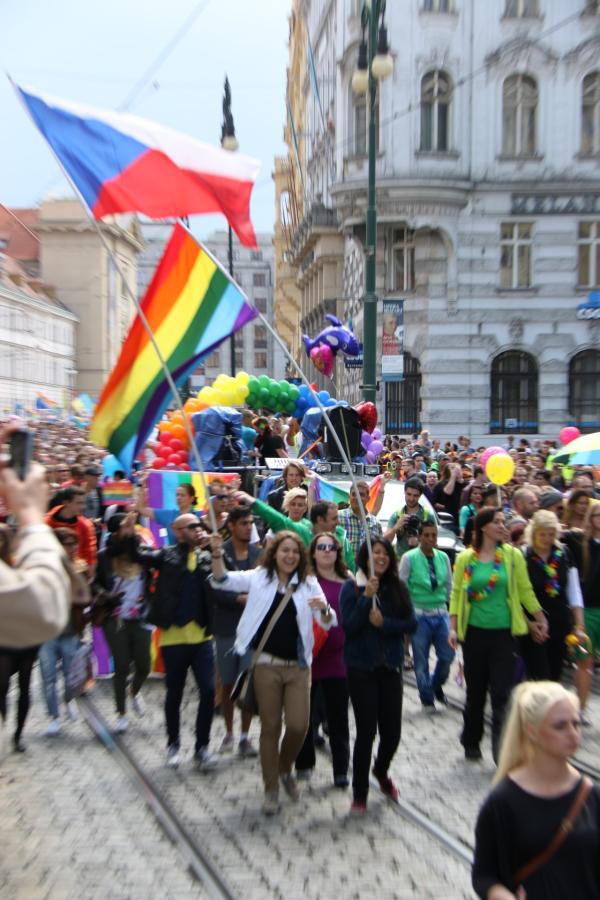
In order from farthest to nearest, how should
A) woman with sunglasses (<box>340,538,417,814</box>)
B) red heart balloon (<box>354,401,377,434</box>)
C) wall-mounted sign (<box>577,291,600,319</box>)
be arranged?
wall-mounted sign (<box>577,291,600,319</box>), red heart balloon (<box>354,401,377,434</box>), woman with sunglasses (<box>340,538,417,814</box>)

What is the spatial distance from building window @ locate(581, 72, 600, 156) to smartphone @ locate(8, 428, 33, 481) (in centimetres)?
3235

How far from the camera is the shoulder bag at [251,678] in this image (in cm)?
637

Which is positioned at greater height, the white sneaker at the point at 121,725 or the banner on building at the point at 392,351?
the banner on building at the point at 392,351

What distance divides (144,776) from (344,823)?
1525 millimetres

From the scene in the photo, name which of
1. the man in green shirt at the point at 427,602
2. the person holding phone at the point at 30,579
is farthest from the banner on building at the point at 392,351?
the person holding phone at the point at 30,579

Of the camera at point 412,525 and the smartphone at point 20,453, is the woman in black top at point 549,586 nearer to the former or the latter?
the camera at point 412,525

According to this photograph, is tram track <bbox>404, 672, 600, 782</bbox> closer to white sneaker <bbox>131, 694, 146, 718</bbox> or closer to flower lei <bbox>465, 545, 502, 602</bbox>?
flower lei <bbox>465, 545, 502, 602</bbox>

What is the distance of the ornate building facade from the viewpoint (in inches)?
1266

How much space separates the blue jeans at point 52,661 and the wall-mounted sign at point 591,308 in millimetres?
27015

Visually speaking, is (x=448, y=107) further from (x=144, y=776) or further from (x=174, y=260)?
(x=144, y=776)

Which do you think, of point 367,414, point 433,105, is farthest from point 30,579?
point 433,105

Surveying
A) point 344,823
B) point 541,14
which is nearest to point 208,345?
point 344,823

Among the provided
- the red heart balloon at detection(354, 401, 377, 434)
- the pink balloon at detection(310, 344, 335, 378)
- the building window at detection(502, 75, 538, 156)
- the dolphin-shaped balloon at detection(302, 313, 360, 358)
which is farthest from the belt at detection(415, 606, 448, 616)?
the building window at detection(502, 75, 538, 156)

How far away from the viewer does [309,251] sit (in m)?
46.5
